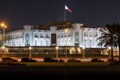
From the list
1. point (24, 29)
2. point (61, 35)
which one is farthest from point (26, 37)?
point (61, 35)

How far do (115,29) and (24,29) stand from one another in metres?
113

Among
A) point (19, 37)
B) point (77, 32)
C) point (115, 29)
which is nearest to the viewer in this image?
point (115, 29)

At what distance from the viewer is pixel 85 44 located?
606ft

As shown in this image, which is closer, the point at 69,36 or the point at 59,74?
the point at 59,74

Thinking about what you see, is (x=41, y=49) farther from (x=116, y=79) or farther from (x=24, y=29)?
(x=116, y=79)

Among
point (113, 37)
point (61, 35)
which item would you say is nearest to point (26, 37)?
point (61, 35)

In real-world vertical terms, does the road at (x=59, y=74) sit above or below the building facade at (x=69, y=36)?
below

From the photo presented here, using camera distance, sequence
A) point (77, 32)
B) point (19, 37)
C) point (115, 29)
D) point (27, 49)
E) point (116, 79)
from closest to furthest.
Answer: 1. point (116, 79)
2. point (115, 29)
3. point (27, 49)
4. point (77, 32)
5. point (19, 37)

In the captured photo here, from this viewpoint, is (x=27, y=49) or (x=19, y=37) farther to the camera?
(x=19, y=37)

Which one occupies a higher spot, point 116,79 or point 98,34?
point 98,34

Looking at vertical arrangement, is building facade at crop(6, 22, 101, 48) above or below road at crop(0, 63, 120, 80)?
above

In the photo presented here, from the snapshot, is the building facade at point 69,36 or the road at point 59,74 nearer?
the road at point 59,74

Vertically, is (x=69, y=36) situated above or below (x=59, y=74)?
above

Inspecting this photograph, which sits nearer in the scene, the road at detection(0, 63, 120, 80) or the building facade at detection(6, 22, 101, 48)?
the road at detection(0, 63, 120, 80)
